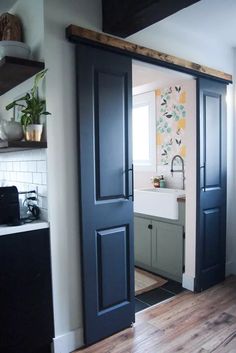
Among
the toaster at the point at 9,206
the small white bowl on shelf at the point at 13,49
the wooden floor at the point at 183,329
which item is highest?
the small white bowl on shelf at the point at 13,49

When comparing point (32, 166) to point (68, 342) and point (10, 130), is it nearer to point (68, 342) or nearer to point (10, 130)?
point (10, 130)

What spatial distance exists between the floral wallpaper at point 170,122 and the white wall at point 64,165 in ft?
5.79

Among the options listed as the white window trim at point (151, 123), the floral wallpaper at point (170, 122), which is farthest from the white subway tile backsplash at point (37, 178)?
the white window trim at point (151, 123)

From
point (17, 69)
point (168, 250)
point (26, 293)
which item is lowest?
point (168, 250)

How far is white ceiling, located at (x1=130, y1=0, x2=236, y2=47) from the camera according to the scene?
218cm

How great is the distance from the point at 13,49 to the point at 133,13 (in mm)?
775

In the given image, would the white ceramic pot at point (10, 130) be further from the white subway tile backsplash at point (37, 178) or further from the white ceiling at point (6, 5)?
the white ceiling at point (6, 5)

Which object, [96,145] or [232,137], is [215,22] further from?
[96,145]

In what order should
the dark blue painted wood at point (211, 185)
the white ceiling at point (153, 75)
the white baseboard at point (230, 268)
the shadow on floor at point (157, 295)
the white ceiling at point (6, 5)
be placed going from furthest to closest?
the white baseboard at point (230, 268)
the dark blue painted wood at point (211, 185)
the shadow on floor at point (157, 295)
the white ceiling at point (153, 75)
the white ceiling at point (6, 5)

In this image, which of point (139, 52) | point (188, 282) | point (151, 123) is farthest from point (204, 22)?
point (188, 282)

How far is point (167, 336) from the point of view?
6.85ft

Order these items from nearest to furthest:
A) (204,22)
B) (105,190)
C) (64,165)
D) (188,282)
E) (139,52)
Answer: (64,165) < (105,190) < (139,52) < (204,22) < (188,282)

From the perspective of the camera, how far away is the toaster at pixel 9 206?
1741mm

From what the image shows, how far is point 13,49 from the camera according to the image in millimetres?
1742
